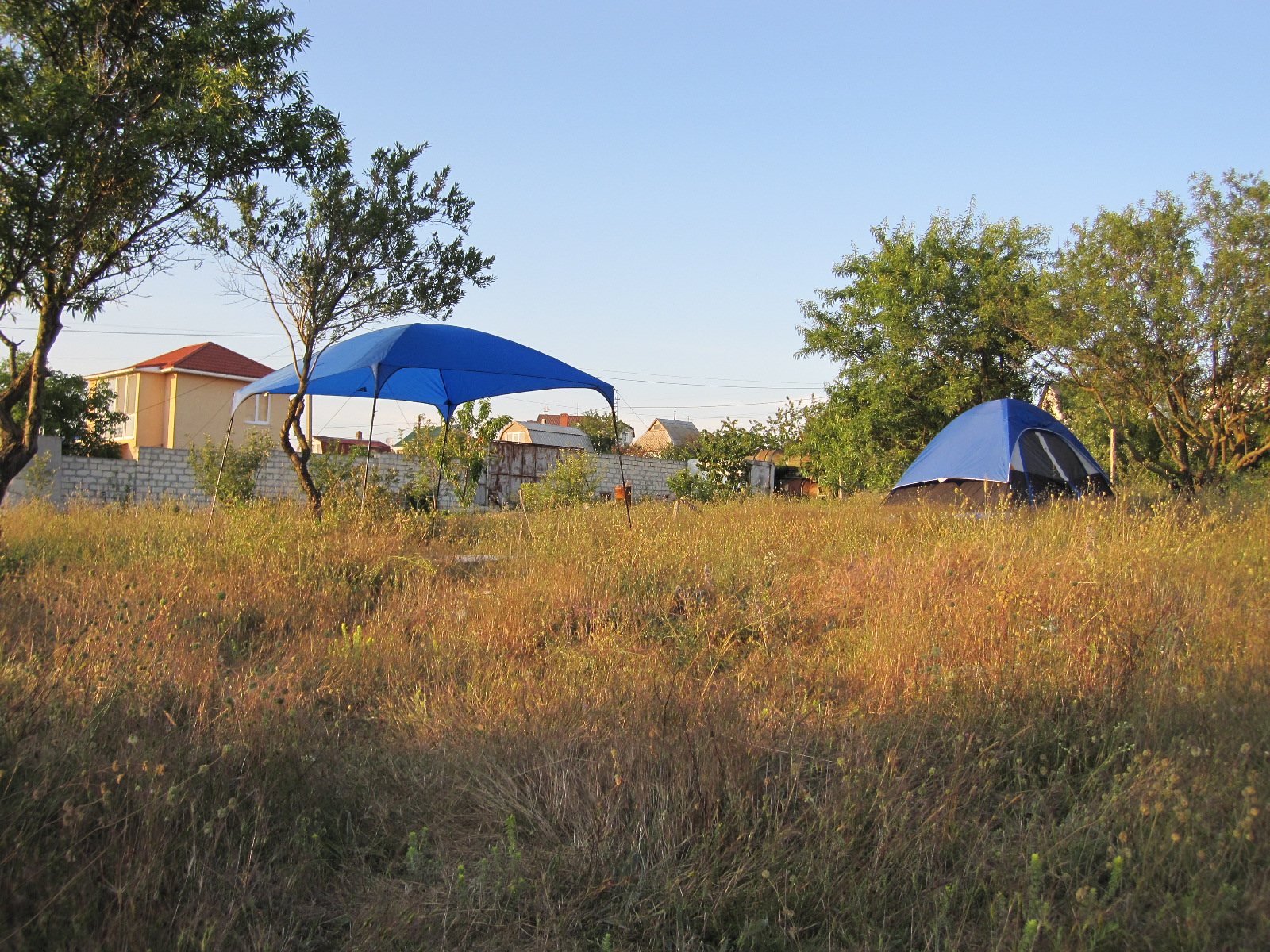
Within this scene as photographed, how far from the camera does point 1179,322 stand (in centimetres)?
1238

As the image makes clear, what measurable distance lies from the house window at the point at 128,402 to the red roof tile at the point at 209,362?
0.94 m

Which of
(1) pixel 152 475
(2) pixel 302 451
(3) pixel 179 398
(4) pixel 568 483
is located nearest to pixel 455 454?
(4) pixel 568 483

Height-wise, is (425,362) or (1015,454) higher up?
(425,362)

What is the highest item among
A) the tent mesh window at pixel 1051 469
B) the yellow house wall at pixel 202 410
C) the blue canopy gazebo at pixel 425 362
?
the yellow house wall at pixel 202 410

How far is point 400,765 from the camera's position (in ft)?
9.47

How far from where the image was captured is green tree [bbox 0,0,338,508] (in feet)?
15.7

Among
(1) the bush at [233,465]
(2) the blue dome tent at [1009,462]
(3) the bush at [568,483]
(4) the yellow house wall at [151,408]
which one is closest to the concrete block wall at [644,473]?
(3) the bush at [568,483]

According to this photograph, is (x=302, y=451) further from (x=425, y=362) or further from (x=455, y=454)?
(x=455, y=454)

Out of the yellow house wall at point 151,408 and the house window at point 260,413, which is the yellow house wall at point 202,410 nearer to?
the house window at point 260,413

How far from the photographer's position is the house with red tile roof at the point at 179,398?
26.6 metres

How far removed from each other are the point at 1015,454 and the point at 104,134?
28.6ft

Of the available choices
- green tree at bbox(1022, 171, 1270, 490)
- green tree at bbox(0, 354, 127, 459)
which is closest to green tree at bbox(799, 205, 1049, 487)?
green tree at bbox(1022, 171, 1270, 490)

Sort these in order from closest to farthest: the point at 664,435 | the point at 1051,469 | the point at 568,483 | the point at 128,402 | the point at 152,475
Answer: the point at 1051,469 → the point at 568,483 → the point at 152,475 → the point at 128,402 → the point at 664,435

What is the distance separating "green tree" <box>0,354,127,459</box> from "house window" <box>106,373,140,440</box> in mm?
4817
